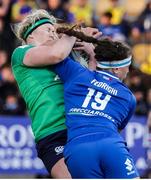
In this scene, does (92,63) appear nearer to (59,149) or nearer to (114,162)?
(59,149)

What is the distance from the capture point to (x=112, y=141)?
5.35m

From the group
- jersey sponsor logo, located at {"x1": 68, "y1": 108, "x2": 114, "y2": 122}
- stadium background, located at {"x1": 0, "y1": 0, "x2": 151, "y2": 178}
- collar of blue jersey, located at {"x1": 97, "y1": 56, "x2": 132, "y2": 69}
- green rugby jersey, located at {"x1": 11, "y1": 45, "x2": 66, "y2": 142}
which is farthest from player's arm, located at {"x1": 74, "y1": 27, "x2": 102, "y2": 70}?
stadium background, located at {"x1": 0, "y1": 0, "x2": 151, "y2": 178}

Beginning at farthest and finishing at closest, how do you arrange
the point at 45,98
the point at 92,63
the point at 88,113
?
the point at 45,98 < the point at 92,63 < the point at 88,113

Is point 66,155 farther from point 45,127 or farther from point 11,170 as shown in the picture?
point 11,170

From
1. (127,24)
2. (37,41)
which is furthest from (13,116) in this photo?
(37,41)

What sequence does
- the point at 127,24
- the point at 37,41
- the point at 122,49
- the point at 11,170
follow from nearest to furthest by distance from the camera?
the point at 122,49 < the point at 37,41 < the point at 11,170 < the point at 127,24

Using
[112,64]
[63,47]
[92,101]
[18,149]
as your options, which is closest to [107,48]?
[112,64]

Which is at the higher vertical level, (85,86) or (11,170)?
(85,86)

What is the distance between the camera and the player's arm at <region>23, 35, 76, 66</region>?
5.71m

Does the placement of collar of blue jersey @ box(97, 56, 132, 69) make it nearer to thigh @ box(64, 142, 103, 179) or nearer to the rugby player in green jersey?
the rugby player in green jersey

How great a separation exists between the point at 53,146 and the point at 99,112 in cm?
71

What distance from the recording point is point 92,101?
18.0 ft

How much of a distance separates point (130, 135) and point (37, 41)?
7185 mm

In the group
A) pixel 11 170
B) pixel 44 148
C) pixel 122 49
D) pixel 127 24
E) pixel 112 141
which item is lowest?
pixel 11 170
